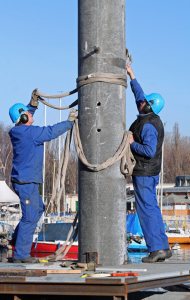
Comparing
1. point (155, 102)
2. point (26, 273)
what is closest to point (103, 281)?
point (26, 273)

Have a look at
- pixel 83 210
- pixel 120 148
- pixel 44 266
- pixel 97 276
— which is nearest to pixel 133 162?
pixel 120 148

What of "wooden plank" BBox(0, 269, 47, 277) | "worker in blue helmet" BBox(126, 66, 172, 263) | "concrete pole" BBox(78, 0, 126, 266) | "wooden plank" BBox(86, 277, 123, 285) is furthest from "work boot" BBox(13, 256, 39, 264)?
"wooden plank" BBox(86, 277, 123, 285)

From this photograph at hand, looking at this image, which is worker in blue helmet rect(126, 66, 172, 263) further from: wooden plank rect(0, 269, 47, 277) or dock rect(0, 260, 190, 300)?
wooden plank rect(0, 269, 47, 277)

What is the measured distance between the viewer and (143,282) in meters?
5.88

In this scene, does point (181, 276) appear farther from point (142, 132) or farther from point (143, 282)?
point (142, 132)

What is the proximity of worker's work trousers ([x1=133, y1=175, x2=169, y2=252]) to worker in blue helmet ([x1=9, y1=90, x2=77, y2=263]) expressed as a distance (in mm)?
1234

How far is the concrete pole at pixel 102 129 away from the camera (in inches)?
294

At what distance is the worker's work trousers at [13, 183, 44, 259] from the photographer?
317 inches

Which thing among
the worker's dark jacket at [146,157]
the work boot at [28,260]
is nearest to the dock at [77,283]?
the work boot at [28,260]

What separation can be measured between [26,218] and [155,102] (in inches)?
91.0

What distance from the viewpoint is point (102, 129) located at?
25.0ft

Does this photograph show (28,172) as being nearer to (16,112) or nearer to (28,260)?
(16,112)

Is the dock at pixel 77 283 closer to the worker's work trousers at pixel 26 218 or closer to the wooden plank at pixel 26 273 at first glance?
the wooden plank at pixel 26 273

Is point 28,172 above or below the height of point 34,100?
below
